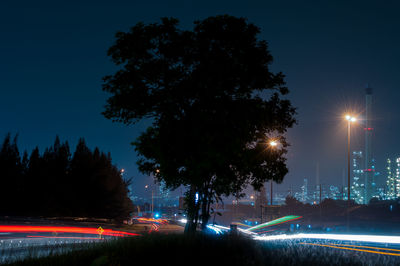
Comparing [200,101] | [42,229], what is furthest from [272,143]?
[42,229]

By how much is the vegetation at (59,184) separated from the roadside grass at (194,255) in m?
40.6

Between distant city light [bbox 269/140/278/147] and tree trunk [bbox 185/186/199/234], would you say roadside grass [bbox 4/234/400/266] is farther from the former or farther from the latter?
distant city light [bbox 269/140/278/147]

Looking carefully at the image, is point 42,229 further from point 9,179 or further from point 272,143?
point 272,143

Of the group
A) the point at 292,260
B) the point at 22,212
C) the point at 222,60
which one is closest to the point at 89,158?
the point at 22,212

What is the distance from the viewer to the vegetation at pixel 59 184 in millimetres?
46438

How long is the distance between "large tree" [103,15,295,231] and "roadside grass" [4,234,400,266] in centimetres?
269

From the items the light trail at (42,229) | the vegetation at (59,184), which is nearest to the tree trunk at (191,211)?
the light trail at (42,229)

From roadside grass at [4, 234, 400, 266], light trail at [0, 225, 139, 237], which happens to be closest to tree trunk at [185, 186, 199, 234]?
roadside grass at [4, 234, 400, 266]

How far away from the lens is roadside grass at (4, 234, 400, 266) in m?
8.95

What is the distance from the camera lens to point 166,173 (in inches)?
515

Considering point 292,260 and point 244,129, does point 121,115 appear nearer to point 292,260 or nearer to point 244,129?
point 244,129

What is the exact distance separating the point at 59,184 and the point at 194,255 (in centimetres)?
4365

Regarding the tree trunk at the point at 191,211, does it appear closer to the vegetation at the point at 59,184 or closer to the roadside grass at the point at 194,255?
the roadside grass at the point at 194,255

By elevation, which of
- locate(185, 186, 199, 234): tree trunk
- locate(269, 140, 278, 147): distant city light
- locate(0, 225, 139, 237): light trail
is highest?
locate(269, 140, 278, 147): distant city light
